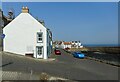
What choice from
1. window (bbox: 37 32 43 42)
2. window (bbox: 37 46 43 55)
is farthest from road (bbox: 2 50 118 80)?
window (bbox: 37 32 43 42)

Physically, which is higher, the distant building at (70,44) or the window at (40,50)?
the distant building at (70,44)

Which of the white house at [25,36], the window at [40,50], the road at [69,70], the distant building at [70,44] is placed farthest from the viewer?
the distant building at [70,44]

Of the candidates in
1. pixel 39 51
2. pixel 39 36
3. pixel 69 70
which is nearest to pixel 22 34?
pixel 39 36

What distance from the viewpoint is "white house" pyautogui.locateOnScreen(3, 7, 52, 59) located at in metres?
46.0

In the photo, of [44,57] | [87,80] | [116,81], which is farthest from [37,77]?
[44,57]

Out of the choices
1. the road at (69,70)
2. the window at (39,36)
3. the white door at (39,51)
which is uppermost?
the window at (39,36)

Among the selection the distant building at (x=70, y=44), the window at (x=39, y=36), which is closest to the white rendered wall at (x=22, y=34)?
the window at (x=39, y=36)

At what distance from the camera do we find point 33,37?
46.2 meters

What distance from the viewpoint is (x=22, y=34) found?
46.3 m

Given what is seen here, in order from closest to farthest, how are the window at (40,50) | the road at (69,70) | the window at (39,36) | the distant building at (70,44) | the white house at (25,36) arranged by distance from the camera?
the road at (69,70) → the white house at (25,36) → the window at (39,36) → the window at (40,50) → the distant building at (70,44)

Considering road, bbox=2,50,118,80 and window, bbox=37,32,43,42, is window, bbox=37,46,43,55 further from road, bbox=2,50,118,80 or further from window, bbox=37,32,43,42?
road, bbox=2,50,118,80

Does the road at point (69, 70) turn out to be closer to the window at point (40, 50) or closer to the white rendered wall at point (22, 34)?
the white rendered wall at point (22, 34)

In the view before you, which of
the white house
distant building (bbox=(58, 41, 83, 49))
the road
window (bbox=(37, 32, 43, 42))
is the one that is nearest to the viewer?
the road

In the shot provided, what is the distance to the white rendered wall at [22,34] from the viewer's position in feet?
151
